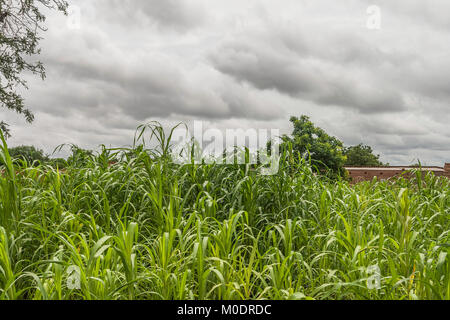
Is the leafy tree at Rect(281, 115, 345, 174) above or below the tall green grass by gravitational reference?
above

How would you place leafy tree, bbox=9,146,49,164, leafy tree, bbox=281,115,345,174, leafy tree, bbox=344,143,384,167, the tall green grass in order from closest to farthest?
the tall green grass < leafy tree, bbox=9,146,49,164 < leafy tree, bbox=281,115,345,174 < leafy tree, bbox=344,143,384,167

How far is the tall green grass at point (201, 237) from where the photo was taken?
6.59 feet

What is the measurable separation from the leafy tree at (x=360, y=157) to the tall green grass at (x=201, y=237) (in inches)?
1430

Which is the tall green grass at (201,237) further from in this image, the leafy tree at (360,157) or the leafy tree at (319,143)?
the leafy tree at (360,157)

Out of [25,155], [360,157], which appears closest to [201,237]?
[25,155]

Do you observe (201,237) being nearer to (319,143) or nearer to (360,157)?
(319,143)

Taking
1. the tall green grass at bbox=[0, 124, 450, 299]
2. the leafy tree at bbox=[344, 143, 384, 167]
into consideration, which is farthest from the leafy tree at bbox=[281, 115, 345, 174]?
the leafy tree at bbox=[344, 143, 384, 167]

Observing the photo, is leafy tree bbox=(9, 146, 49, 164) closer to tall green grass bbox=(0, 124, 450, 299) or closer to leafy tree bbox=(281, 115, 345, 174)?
tall green grass bbox=(0, 124, 450, 299)

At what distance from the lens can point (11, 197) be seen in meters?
2.43

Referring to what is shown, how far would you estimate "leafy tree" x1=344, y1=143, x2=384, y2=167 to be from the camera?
38406 millimetres

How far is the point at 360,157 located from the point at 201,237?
39.9 m

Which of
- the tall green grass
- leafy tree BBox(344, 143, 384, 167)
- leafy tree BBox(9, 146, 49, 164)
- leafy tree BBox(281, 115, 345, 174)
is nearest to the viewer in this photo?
the tall green grass

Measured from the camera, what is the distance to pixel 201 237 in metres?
2.37

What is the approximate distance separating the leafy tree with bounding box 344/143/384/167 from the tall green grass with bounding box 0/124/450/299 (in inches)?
1430
